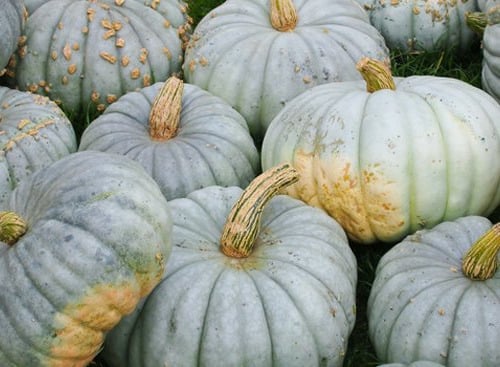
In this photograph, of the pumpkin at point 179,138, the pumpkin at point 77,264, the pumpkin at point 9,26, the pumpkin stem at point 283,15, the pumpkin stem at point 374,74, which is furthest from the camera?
the pumpkin stem at point 283,15

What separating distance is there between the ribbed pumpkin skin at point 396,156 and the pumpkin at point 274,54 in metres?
0.51

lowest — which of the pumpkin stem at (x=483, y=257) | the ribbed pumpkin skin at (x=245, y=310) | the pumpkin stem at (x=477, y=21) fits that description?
the ribbed pumpkin skin at (x=245, y=310)

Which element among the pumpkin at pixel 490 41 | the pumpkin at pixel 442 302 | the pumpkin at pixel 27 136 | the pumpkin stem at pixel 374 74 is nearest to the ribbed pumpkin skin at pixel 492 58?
the pumpkin at pixel 490 41

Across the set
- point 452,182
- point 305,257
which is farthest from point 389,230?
point 305,257

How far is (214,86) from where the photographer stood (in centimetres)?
423

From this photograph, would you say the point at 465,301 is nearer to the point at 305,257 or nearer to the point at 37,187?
the point at 305,257

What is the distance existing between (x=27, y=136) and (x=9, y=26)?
0.60m

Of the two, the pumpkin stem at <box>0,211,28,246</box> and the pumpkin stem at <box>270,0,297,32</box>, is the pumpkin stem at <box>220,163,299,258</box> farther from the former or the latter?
the pumpkin stem at <box>270,0,297,32</box>

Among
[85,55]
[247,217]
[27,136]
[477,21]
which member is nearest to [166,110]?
[27,136]

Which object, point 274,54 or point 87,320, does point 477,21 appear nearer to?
point 274,54

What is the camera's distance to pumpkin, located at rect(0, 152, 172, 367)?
2.61 meters

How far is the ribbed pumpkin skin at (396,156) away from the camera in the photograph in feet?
11.1

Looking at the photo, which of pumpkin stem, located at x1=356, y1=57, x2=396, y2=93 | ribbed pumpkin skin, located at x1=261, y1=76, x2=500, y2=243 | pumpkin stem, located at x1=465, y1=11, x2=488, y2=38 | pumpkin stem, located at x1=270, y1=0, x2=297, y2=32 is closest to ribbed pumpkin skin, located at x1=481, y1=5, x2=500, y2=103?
pumpkin stem, located at x1=465, y1=11, x2=488, y2=38

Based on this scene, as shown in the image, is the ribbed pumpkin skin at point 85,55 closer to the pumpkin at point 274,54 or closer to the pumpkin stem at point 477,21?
the pumpkin at point 274,54
